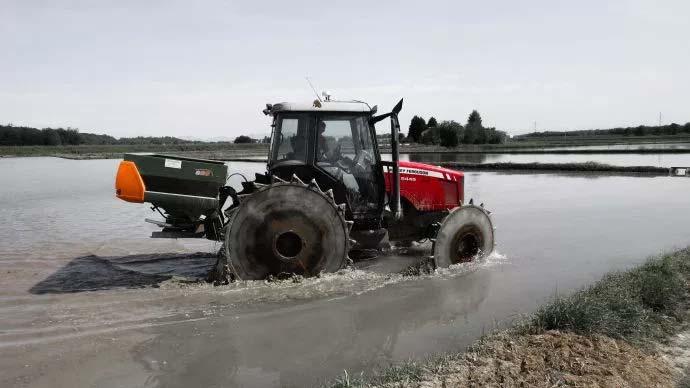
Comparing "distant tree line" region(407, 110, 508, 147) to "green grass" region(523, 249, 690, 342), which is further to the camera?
"distant tree line" region(407, 110, 508, 147)

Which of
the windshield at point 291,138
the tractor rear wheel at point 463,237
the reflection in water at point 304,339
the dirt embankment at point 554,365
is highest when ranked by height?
the windshield at point 291,138

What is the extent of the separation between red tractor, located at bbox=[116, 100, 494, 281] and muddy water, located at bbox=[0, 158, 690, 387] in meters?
0.38

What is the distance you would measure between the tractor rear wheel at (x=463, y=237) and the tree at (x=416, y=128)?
214 ft

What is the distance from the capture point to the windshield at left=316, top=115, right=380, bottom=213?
23.7 ft

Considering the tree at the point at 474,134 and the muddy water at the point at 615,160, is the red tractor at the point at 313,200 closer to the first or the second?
the muddy water at the point at 615,160

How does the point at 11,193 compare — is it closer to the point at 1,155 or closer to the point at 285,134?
the point at 285,134

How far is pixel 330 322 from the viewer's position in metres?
5.80

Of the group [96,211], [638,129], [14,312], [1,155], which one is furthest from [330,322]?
[638,129]

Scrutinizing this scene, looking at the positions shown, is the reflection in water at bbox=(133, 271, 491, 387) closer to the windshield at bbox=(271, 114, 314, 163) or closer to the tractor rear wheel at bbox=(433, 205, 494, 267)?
the tractor rear wheel at bbox=(433, 205, 494, 267)

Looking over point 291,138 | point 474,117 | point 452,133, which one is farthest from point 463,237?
point 474,117

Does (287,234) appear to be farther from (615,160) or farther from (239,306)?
(615,160)

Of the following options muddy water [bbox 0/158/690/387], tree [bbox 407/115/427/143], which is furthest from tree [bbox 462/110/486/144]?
muddy water [bbox 0/158/690/387]

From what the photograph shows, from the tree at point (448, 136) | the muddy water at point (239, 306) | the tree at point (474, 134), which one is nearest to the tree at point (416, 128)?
the tree at point (474, 134)

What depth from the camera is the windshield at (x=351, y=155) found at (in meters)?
7.21
